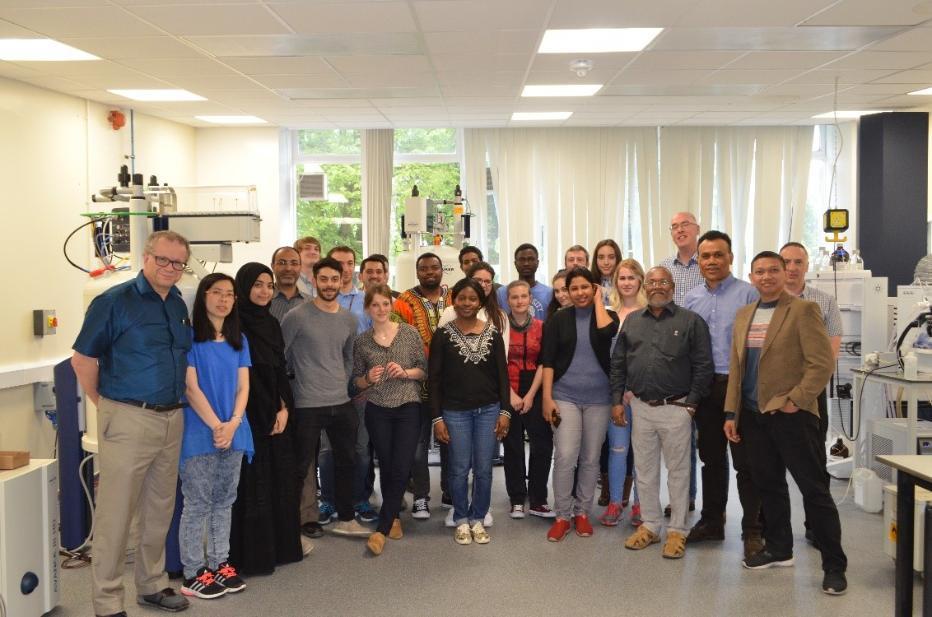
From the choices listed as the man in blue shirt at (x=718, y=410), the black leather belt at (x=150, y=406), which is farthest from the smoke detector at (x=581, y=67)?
the black leather belt at (x=150, y=406)

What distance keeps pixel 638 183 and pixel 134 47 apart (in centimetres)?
591

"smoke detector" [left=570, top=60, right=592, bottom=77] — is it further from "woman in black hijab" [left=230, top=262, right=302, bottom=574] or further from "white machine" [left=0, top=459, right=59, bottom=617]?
"white machine" [left=0, top=459, right=59, bottom=617]

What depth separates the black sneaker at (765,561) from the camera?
147 inches

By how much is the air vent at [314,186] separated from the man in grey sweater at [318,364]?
524 cm

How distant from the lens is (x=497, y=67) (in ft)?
19.3

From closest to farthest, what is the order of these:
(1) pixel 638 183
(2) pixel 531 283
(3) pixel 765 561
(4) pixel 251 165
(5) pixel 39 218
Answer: (3) pixel 765 561, (2) pixel 531 283, (5) pixel 39 218, (4) pixel 251 165, (1) pixel 638 183

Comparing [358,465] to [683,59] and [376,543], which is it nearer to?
[376,543]

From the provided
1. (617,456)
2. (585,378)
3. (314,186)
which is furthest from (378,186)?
(617,456)

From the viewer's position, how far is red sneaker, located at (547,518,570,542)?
4156mm

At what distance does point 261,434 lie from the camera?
12.0 feet

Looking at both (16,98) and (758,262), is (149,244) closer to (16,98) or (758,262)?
(758,262)

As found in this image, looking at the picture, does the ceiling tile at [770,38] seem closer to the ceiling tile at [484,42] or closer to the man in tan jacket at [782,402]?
the ceiling tile at [484,42]

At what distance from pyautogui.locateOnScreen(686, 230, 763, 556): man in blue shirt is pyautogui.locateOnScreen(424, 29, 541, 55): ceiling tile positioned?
1918 millimetres

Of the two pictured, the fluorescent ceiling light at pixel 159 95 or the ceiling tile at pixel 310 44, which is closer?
the ceiling tile at pixel 310 44
